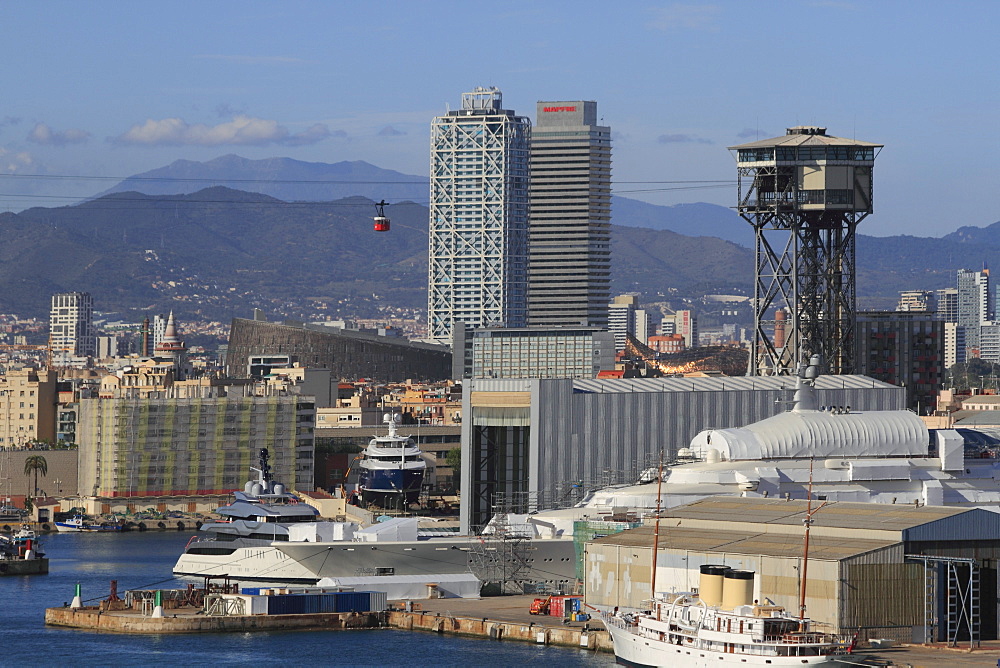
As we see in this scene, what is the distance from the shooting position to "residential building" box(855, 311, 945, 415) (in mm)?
160125

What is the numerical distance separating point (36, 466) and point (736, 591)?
98.6 metres

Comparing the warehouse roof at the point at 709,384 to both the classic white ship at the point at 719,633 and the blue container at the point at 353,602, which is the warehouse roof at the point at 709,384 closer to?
the blue container at the point at 353,602

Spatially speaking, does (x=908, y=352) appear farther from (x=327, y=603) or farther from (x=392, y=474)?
(x=327, y=603)

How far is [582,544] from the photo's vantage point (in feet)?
253

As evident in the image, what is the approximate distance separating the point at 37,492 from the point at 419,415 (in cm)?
4915

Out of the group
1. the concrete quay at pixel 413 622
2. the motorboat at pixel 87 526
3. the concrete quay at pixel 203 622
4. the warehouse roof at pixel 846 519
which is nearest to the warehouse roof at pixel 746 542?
the warehouse roof at pixel 846 519

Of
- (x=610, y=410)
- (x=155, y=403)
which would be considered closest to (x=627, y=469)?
(x=610, y=410)

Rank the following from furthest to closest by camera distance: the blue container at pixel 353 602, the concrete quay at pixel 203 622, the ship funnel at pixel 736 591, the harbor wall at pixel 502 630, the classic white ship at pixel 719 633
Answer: the blue container at pixel 353 602 → the concrete quay at pixel 203 622 → the harbor wall at pixel 502 630 → the ship funnel at pixel 736 591 → the classic white ship at pixel 719 633

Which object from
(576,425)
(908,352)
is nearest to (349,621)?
(576,425)

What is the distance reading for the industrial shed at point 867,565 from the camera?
6062 cm

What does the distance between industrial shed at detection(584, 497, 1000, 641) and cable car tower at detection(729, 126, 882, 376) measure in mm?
45634

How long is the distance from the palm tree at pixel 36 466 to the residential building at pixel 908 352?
6248 centimetres

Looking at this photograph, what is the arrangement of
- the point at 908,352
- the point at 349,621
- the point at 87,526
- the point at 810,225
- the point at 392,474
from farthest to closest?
the point at 908,352, the point at 392,474, the point at 87,526, the point at 810,225, the point at 349,621

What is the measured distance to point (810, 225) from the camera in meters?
Answer: 114
